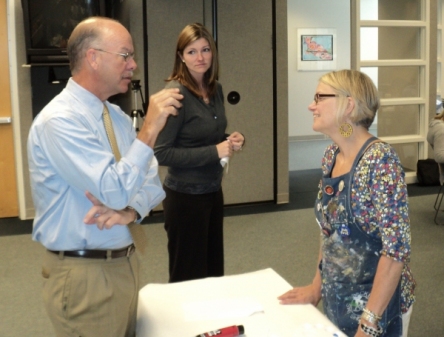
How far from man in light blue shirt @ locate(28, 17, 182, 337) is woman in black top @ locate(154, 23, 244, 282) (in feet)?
2.55

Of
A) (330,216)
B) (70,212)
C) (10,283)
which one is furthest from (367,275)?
(10,283)

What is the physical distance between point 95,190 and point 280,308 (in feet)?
2.07

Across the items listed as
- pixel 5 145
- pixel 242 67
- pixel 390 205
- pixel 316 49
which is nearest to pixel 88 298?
pixel 390 205

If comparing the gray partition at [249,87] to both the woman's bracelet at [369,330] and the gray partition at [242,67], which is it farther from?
the woman's bracelet at [369,330]

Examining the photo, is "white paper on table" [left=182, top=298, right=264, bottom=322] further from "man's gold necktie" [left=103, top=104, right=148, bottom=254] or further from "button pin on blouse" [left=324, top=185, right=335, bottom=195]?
"button pin on blouse" [left=324, top=185, right=335, bottom=195]

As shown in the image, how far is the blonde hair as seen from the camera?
164 centimetres

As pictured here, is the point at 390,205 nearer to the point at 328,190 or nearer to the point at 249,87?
the point at 328,190

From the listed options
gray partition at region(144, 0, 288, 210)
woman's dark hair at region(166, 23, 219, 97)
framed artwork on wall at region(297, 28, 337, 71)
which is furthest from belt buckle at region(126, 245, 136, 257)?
framed artwork on wall at region(297, 28, 337, 71)

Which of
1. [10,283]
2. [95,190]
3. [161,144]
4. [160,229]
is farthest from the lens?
[160,229]

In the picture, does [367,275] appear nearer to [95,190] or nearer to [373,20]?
[95,190]

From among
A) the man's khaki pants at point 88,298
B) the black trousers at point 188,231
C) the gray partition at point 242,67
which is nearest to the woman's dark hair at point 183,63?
the black trousers at point 188,231

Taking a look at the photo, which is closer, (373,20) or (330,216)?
(330,216)

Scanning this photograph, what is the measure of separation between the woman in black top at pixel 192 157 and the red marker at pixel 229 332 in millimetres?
1102

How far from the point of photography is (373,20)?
654cm
